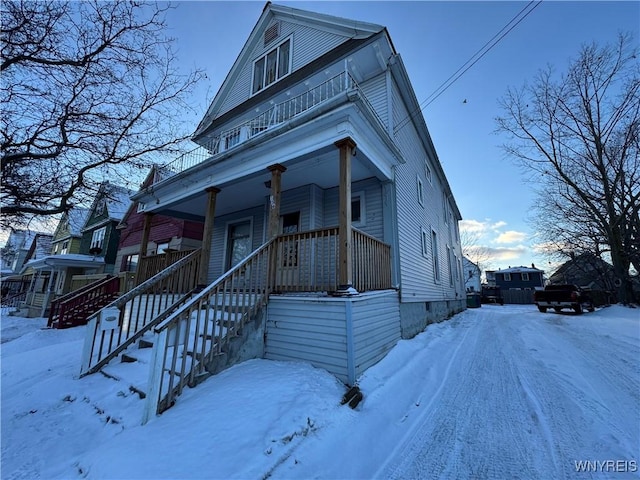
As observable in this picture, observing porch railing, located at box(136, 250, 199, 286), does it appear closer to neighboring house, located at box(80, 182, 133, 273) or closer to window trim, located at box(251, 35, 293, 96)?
window trim, located at box(251, 35, 293, 96)

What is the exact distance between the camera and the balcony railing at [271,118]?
7.32 meters

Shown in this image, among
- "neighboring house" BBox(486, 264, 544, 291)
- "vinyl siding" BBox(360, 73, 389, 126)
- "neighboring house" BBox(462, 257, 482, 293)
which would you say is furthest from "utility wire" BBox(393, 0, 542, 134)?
"neighboring house" BBox(462, 257, 482, 293)

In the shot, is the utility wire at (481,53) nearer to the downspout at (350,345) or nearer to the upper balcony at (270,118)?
the upper balcony at (270,118)

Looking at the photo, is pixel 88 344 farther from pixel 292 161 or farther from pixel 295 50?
pixel 295 50

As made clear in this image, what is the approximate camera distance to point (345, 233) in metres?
4.70

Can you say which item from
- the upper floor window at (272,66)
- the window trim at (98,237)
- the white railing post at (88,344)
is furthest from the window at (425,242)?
the window trim at (98,237)

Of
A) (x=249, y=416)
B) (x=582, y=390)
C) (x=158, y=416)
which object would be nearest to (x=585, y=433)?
(x=582, y=390)

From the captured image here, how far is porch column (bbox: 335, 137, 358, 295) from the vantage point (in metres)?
4.56

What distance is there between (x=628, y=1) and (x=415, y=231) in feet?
26.2

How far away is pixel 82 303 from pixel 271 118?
11.6 metres

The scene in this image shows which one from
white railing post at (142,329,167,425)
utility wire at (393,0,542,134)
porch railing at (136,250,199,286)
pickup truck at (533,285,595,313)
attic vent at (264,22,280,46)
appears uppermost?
attic vent at (264,22,280,46)

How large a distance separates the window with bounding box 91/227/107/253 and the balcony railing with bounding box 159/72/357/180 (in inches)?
605

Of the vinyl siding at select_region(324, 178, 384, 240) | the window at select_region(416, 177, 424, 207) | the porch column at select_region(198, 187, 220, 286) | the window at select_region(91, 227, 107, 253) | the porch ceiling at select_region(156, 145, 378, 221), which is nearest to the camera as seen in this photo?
the porch ceiling at select_region(156, 145, 378, 221)

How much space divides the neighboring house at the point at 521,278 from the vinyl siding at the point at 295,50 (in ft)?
145
